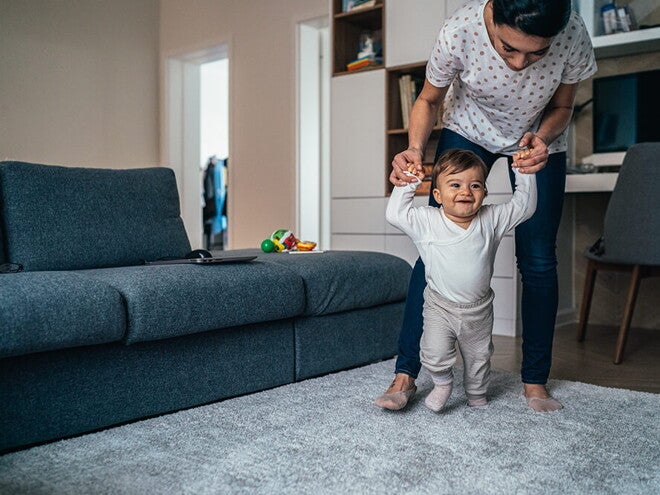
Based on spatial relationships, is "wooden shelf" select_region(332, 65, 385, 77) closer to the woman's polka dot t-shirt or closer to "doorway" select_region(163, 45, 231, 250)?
"doorway" select_region(163, 45, 231, 250)

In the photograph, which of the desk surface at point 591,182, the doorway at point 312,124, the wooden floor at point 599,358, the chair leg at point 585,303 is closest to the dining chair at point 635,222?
the wooden floor at point 599,358

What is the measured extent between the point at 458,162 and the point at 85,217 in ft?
3.84

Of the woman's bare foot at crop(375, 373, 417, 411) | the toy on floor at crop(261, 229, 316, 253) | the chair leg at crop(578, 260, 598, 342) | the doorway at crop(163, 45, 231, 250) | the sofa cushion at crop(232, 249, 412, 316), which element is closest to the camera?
the woman's bare foot at crop(375, 373, 417, 411)

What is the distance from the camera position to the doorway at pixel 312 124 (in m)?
4.82

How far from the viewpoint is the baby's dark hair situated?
1703 mm

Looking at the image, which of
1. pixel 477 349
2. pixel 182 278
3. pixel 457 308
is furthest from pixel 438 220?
pixel 182 278

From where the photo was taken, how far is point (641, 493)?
4.05 ft

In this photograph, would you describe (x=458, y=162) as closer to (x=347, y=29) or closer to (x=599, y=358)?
(x=599, y=358)

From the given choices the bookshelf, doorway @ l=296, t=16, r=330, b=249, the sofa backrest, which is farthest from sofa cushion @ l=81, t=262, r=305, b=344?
doorway @ l=296, t=16, r=330, b=249

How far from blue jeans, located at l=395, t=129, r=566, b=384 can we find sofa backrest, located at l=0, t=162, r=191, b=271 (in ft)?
3.01

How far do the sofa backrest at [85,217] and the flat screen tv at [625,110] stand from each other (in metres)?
2.41

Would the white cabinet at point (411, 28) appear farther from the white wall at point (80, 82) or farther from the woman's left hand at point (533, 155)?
the white wall at point (80, 82)

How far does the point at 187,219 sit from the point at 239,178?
0.99 m

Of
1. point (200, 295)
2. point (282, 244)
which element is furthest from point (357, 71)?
point (200, 295)
